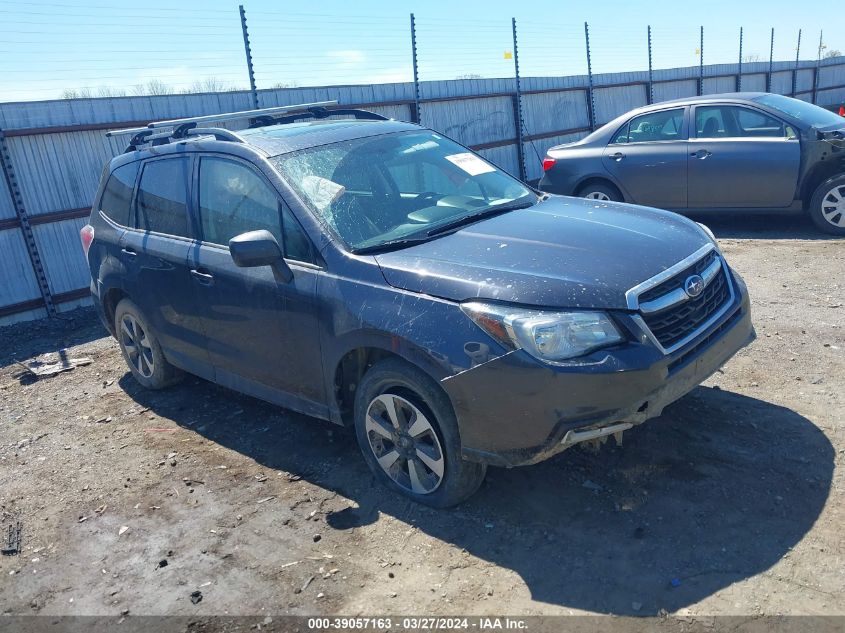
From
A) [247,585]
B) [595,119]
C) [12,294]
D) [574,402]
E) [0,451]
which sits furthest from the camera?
[595,119]

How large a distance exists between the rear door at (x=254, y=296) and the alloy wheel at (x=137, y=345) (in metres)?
1.09

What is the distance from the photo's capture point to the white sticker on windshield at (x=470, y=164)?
4.76 metres

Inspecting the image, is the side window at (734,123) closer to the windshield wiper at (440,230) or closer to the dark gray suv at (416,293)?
the dark gray suv at (416,293)

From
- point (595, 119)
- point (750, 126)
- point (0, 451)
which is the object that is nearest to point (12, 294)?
point (0, 451)

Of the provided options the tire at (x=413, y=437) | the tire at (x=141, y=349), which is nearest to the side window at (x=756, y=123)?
the tire at (x=413, y=437)

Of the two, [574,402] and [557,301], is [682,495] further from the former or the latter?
[557,301]

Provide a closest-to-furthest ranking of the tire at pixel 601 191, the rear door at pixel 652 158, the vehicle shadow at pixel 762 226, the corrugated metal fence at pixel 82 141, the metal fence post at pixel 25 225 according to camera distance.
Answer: the metal fence post at pixel 25 225 < the corrugated metal fence at pixel 82 141 < the vehicle shadow at pixel 762 226 < the rear door at pixel 652 158 < the tire at pixel 601 191

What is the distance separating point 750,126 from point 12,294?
879 centimetres

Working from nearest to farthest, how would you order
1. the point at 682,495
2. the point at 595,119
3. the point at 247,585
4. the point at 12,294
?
1. the point at 247,585
2. the point at 682,495
3. the point at 12,294
4. the point at 595,119

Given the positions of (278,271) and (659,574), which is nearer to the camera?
(659,574)

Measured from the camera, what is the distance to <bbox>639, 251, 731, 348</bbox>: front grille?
10.9ft

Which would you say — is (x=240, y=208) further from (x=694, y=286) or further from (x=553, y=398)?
(x=694, y=286)

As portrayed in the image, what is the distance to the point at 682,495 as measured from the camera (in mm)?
3545

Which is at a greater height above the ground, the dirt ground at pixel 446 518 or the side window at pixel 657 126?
the side window at pixel 657 126
